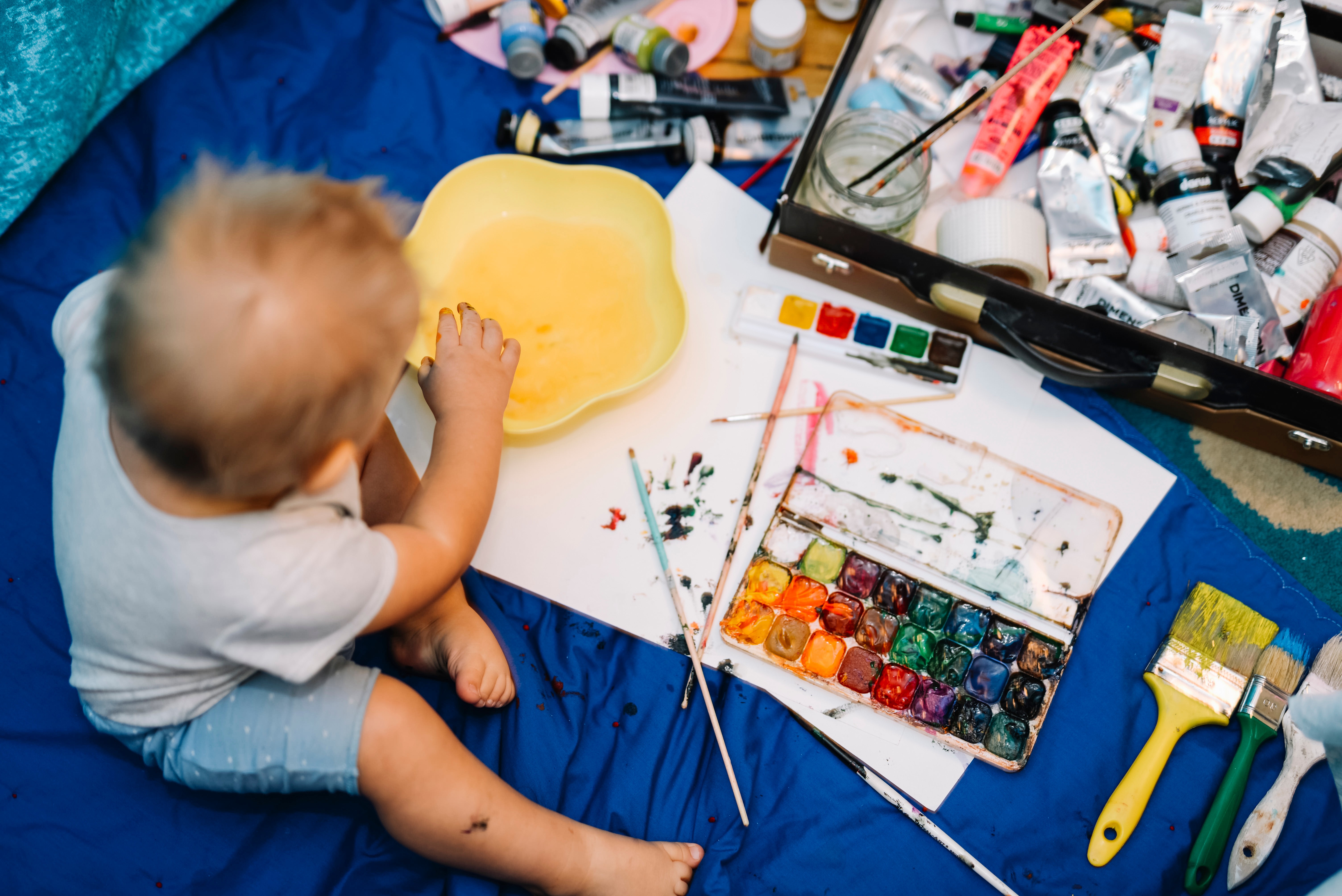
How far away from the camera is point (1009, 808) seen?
905 millimetres

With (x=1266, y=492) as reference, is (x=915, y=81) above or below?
above

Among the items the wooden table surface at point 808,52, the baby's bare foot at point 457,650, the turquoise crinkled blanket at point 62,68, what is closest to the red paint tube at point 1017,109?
the wooden table surface at point 808,52

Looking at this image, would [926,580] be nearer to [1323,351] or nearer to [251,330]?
[1323,351]

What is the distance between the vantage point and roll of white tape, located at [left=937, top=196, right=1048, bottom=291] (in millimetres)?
959

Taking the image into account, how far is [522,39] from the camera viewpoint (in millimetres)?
1167

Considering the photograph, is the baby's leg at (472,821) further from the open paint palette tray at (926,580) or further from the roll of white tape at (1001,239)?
the roll of white tape at (1001,239)

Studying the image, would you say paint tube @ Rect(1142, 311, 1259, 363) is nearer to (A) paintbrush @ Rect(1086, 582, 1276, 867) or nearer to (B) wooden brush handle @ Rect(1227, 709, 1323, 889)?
(A) paintbrush @ Rect(1086, 582, 1276, 867)

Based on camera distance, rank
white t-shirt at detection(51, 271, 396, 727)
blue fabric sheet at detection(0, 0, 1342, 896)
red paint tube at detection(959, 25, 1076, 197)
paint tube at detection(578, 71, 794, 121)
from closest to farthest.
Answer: white t-shirt at detection(51, 271, 396, 727), blue fabric sheet at detection(0, 0, 1342, 896), red paint tube at detection(959, 25, 1076, 197), paint tube at detection(578, 71, 794, 121)

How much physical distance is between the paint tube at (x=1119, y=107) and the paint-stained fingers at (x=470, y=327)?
812 mm

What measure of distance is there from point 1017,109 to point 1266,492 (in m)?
0.59

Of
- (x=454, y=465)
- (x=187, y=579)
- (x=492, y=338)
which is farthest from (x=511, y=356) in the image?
(x=187, y=579)

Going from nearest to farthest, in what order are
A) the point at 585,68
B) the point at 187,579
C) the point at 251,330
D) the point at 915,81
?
the point at 251,330 → the point at 187,579 → the point at 915,81 → the point at 585,68

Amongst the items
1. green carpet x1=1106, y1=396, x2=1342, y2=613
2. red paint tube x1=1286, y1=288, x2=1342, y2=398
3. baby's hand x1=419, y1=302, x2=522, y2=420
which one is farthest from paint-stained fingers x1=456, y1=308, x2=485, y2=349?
red paint tube x1=1286, y1=288, x2=1342, y2=398

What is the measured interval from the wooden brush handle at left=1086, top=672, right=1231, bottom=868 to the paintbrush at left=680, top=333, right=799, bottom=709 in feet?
1.53
